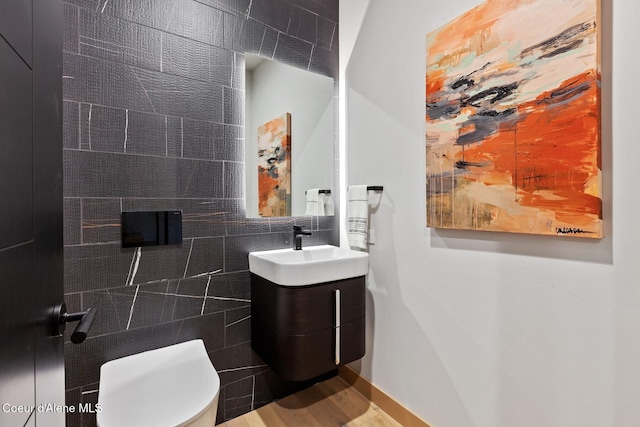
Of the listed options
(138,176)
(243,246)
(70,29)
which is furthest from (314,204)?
(70,29)

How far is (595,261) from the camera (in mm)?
1058

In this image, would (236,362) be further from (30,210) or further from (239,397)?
(30,210)

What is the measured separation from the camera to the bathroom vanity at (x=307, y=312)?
1529 mm

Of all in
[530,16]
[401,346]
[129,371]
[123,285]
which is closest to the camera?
[530,16]

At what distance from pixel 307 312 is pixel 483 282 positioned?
31.7 inches

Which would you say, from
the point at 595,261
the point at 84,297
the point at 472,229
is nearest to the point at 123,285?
the point at 84,297

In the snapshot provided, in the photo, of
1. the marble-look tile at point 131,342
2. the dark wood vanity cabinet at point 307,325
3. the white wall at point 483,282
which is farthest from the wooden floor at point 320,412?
the marble-look tile at point 131,342

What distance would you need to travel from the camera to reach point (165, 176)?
153 cm

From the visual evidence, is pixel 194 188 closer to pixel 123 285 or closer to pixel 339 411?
pixel 123 285

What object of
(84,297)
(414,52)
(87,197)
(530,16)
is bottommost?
(84,297)

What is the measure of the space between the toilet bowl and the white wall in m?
1.02

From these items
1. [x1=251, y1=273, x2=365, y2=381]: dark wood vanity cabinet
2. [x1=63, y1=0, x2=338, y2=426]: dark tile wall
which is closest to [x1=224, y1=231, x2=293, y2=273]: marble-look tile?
[x1=63, y1=0, x2=338, y2=426]: dark tile wall

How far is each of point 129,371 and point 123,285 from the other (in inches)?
14.4

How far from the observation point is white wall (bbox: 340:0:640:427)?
3.29 feet
